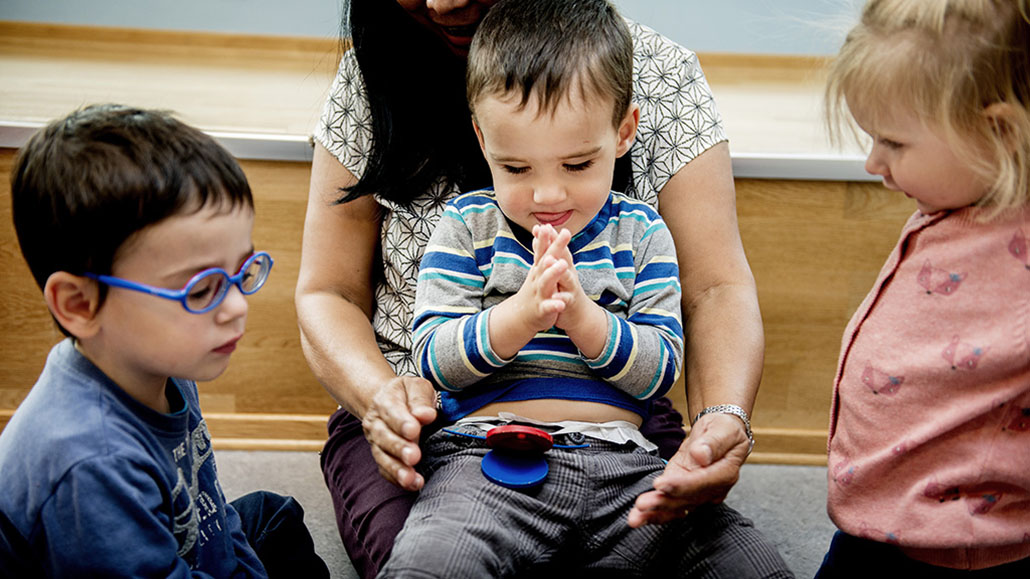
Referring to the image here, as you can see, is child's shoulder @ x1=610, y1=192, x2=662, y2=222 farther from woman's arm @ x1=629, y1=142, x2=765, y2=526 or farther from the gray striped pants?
the gray striped pants

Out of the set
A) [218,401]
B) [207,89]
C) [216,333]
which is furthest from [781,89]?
[216,333]

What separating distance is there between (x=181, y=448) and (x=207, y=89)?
1.42 m

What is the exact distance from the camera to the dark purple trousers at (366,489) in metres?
1.21

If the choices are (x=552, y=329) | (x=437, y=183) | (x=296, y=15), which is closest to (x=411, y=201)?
(x=437, y=183)

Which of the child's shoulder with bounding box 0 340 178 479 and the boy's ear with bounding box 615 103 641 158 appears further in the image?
the boy's ear with bounding box 615 103 641 158

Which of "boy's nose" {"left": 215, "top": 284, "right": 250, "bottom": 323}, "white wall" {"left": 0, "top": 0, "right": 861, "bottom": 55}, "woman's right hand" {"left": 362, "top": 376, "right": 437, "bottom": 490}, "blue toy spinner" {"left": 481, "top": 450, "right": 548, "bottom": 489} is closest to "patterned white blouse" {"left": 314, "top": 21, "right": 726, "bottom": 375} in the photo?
"woman's right hand" {"left": 362, "top": 376, "right": 437, "bottom": 490}

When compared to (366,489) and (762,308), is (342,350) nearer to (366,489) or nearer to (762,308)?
(366,489)

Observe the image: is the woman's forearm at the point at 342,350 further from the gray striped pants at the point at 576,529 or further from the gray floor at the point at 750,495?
the gray floor at the point at 750,495

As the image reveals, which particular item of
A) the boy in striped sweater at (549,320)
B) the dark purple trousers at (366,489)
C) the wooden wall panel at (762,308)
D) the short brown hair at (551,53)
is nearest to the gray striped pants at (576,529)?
the boy in striped sweater at (549,320)

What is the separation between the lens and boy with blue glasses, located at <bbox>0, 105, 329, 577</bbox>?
89 centimetres

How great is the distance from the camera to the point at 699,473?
1.06 metres

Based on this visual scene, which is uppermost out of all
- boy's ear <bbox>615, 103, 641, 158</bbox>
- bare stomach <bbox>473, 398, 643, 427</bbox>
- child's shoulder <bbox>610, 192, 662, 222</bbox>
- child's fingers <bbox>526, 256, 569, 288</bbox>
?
boy's ear <bbox>615, 103, 641, 158</bbox>

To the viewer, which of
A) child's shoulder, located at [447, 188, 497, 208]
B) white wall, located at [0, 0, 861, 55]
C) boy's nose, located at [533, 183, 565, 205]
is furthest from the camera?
white wall, located at [0, 0, 861, 55]

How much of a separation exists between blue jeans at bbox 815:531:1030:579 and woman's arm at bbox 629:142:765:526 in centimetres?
19
